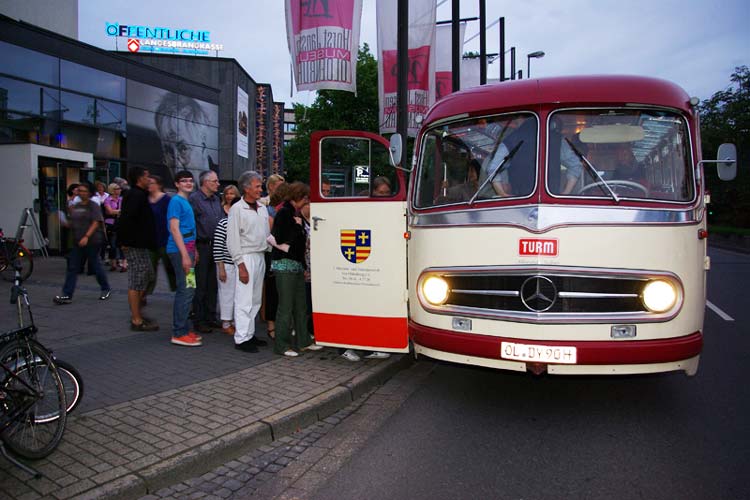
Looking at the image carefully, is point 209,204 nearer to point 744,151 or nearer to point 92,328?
point 92,328

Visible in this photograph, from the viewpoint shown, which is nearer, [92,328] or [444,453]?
[444,453]

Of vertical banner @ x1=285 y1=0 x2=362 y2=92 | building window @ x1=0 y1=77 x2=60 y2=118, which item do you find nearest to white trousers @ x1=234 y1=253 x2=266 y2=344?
vertical banner @ x1=285 y1=0 x2=362 y2=92

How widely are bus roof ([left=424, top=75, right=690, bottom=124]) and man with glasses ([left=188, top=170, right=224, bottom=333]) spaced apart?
3857 millimetres

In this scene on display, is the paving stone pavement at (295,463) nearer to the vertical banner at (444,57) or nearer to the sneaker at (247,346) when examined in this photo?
the sneaker at (247,346)

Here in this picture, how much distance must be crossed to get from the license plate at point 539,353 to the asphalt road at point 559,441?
62cm

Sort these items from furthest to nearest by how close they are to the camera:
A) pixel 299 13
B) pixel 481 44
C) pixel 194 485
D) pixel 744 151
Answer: pixel 744 151 < pixel 481 44 < pixel 299 13 < pixel 194 485

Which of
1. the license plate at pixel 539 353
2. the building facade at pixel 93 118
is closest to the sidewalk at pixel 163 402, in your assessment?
the license plate at pixel 539 353

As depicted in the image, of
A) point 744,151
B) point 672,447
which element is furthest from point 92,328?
point 744,151

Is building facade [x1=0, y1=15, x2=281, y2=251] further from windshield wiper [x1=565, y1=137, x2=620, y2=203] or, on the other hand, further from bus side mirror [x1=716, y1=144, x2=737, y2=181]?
bus side mirror [x1=716, y1=144, x2=737, y2=181]

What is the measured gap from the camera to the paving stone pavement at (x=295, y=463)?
3.60 metres

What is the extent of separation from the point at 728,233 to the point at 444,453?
1319 inches

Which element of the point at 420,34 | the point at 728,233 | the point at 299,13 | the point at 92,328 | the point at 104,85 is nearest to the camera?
the point at 92,328

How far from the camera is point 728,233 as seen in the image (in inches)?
1243

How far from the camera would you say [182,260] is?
6.50 meters
